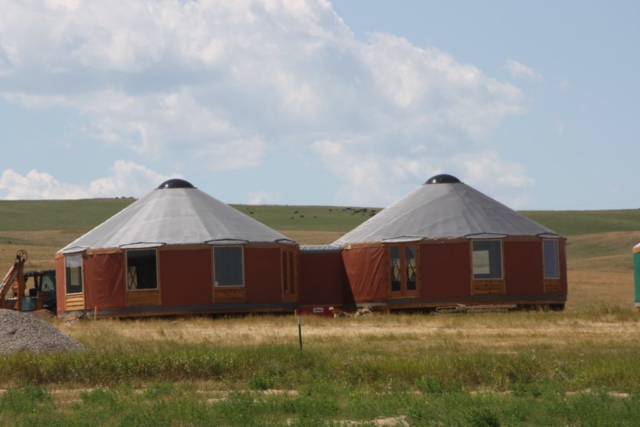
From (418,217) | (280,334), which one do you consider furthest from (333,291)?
(280,334)

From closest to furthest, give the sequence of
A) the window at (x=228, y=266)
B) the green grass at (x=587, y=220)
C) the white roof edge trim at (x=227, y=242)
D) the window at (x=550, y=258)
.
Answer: the white roof edge trim at (x=227, y=242) < the window at (x=228, y=266) < the window at (x=550, y=258) < the green grass at (x=587, y=220)

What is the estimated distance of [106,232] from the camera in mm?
33094

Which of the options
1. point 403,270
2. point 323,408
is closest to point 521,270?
point 403,270

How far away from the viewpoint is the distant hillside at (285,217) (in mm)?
87938

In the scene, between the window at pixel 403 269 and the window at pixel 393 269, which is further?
the window at pixel 393 269

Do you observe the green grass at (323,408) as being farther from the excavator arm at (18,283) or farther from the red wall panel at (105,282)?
the excavator arm at (18,283)

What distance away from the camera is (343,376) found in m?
16.4

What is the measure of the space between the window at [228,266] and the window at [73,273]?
3675mm

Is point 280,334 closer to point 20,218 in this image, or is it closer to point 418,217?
point 418,217

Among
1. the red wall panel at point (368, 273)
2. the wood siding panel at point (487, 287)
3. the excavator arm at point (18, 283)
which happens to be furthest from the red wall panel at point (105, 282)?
the wood siding panel at point (487, 287)

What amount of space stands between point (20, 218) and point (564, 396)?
274 feet

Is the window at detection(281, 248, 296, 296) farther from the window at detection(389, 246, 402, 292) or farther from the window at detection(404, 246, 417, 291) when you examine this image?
the window at detection(404, 246, 417, 291)

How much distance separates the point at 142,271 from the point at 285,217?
65.6 m

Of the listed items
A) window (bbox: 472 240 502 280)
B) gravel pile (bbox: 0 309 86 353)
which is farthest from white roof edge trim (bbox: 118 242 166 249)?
gravel pile (bbox: 0 309 86 353)
